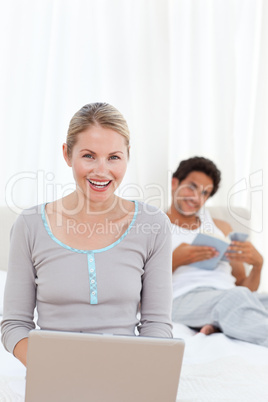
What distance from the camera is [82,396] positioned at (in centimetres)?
91

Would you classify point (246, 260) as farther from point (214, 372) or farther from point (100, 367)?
point (100, 367)

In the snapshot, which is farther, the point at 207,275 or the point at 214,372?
the point at 207,275

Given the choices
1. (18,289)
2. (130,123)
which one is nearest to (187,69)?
(130,123)

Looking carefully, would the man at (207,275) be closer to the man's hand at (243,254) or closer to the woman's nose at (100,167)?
the man's hand at (243,254)

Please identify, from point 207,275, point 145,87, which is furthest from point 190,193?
point 145,87

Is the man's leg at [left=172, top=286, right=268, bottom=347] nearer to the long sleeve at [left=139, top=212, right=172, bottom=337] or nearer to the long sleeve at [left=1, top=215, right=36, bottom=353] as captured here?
the long sleeve at [left=139, top=212, right=172, bottom=337]

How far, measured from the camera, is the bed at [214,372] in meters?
1.19

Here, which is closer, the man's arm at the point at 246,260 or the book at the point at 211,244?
the book at the point at 211,244

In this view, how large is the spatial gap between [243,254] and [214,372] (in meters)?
1.13

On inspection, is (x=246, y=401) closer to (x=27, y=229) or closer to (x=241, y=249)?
(x=27, y=229)

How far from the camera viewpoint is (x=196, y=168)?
2.59 meters

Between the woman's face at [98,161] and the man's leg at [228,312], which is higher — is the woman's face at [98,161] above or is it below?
above

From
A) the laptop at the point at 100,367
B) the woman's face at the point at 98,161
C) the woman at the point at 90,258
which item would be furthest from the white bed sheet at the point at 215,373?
the woman's face at the point at 98,161

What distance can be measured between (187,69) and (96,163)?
1786mm
